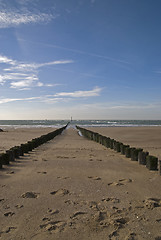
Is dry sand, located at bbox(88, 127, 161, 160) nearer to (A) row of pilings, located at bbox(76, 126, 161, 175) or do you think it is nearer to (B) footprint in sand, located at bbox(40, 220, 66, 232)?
(A) row of pilings, located at bbox(76, 126, 161, 175)

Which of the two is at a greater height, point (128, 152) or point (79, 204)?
point (128, 152)

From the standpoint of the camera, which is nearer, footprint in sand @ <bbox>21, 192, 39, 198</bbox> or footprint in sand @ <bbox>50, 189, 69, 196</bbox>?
footprint in sand @ <bbox>21, 192, 39, 198</bbox>

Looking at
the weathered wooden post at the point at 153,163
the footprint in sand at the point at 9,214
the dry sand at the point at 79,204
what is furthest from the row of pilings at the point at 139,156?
the footprint in sand at the point at 9,214

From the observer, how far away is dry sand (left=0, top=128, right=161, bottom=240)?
3471mm

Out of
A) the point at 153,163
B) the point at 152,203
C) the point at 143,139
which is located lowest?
the point at 143,139

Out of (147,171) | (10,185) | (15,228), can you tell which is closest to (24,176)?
(10,185)

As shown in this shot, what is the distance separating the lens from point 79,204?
14.8ft

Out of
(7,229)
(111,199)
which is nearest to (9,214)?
(7,229)

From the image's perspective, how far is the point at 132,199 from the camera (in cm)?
478

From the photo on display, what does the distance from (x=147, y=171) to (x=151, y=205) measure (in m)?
3.00

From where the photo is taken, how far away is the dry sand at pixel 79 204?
347 centimetres

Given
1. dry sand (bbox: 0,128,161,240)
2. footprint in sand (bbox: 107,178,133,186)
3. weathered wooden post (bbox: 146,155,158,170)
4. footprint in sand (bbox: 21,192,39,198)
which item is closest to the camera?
dry sand (bbox: 0,128,161,240)

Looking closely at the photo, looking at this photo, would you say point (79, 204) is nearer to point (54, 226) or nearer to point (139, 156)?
point (54, 226)

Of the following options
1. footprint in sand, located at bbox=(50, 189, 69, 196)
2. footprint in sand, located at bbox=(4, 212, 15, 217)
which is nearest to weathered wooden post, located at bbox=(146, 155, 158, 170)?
footprint in sand, located at bbox=(50, 189, 69, 196)
